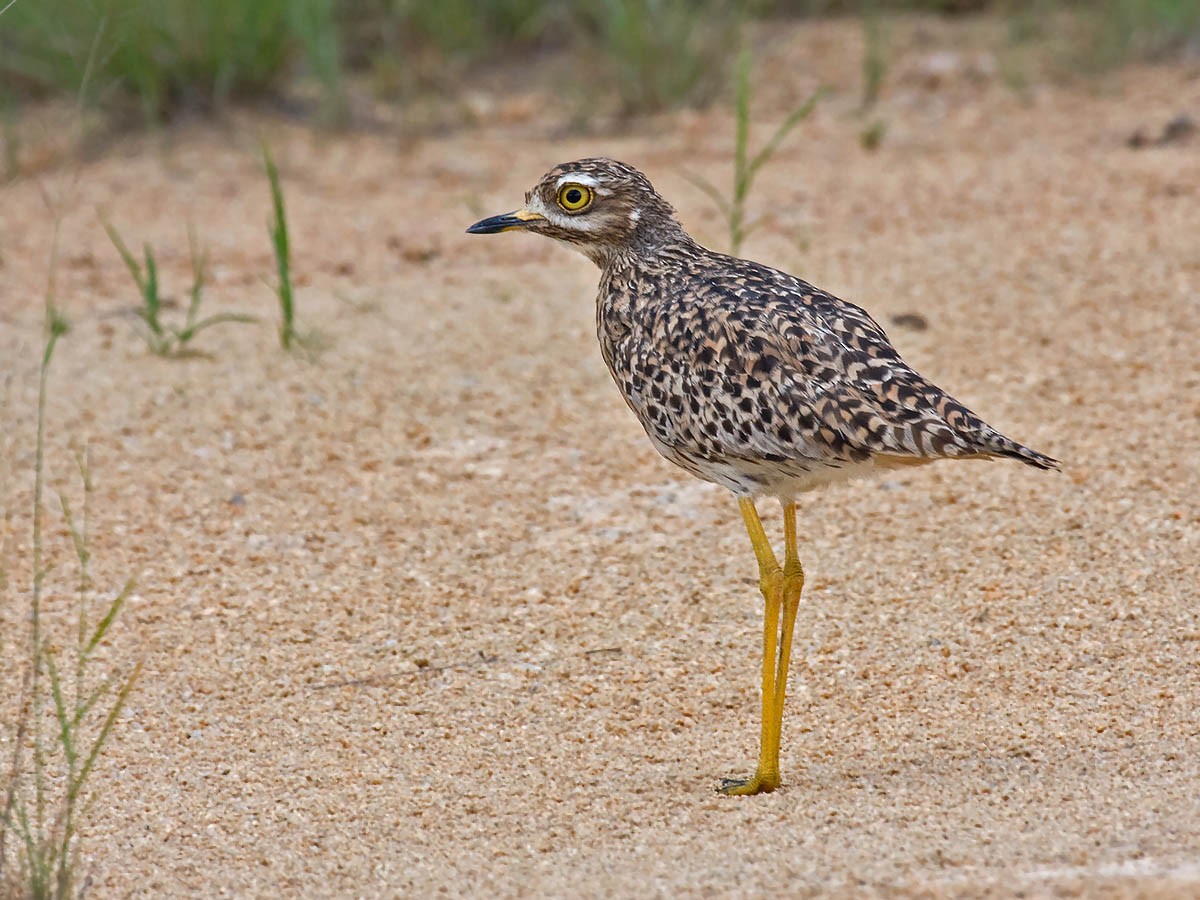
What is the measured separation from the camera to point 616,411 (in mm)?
5363

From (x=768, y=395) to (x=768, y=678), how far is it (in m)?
0.59

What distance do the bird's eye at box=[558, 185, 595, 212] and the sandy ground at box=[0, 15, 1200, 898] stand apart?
40.0 inches

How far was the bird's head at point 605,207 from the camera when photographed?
3988 millimetres

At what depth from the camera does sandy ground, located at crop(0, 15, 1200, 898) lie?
314 cm

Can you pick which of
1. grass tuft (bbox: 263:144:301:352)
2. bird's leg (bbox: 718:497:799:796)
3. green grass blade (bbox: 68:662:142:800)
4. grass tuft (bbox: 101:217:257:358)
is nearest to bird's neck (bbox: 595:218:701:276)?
bird's leg (bbox: 718:497:799:796)

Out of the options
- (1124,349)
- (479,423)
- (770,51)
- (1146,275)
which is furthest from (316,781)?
(770,51)

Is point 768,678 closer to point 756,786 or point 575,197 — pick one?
point 756,786

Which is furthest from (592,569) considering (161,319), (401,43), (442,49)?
(401,43)

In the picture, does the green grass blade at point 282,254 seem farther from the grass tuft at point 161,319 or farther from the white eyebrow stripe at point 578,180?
the white eyebrow stripe at point 578,180

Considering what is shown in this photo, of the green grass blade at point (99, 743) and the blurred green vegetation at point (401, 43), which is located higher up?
the blurred green vegetation at point (401, 43)

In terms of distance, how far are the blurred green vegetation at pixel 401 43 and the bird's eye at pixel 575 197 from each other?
398 cm

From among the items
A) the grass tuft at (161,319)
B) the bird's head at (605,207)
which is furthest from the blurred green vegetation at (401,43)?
the bird's head at (605,207)

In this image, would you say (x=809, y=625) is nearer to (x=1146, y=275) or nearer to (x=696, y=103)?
(x=1146, y=275)

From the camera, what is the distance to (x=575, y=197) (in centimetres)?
401
